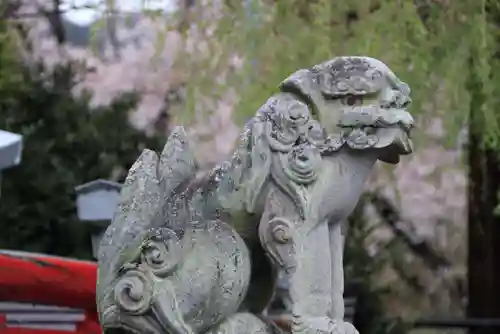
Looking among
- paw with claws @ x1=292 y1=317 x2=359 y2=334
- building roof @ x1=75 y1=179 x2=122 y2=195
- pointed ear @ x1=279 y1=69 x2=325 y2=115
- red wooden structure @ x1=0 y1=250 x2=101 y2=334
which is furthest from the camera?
building roof @ x1=75 y1=179 x2=122 y2=195

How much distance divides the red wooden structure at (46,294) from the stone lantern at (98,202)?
2.83 ft

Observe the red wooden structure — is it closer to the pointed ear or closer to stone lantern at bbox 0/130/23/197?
stone lantern at bbox 0/130/23/197

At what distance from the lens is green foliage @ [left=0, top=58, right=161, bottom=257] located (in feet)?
16.9

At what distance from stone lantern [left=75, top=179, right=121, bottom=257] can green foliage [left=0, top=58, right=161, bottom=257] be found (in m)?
0.70


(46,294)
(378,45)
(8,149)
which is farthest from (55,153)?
(46,294)

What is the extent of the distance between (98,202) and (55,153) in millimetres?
1362

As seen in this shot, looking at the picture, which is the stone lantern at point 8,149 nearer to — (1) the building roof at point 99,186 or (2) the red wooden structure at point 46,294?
(2) the red wooden structure at point 46,294

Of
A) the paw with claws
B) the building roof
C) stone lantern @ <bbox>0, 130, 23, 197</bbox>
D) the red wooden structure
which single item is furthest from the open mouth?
the building roof

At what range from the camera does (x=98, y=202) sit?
4211 mm

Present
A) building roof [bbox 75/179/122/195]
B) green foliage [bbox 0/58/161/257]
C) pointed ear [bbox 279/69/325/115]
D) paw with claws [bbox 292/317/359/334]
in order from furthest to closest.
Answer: green foliage [bbox 0/58/161/257] < building roof [bbox 75/179/122/195] < pointed ear [bbox 279/69/325/115] < paw with claws [bbox 292/317/359/334]

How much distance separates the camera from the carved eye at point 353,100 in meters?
2.14

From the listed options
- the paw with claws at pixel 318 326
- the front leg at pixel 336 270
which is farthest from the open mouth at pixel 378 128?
the paw with claws at pixel 318 326

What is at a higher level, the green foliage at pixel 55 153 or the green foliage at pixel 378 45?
the green foliage at pixel 378 45

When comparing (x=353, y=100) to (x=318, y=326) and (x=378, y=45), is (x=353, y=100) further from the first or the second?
(x=378, y=45)
